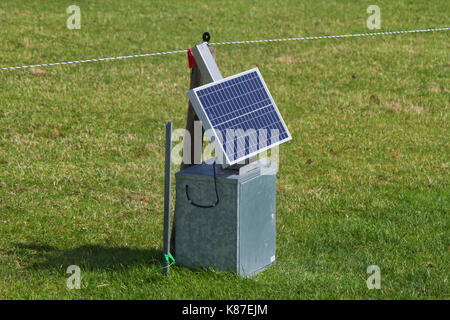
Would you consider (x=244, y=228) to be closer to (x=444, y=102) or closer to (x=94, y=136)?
(x=94, y=136)

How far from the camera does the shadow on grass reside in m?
7.93

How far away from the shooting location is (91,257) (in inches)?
325

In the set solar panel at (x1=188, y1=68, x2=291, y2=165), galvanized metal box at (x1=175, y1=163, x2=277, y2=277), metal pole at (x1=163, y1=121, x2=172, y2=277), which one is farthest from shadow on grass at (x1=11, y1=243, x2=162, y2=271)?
solar panel at (x1=188, y1=68, x2=291, y2=165)

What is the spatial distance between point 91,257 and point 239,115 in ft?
8.11

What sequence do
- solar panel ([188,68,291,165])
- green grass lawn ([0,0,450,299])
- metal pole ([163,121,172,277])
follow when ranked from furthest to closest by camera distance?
green grass lawn ([0,0,450,299]) → metal pole ([163,121,172,277]) → solar panel ([188,68,291,165])

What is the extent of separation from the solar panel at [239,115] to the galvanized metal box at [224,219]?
31 cm

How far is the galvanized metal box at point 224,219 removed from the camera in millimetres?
7227

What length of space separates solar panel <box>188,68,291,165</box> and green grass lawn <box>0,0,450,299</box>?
1.38 meters

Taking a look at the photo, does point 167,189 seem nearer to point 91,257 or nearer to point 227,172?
point 227,172

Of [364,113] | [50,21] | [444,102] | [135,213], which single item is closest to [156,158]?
[135,213]

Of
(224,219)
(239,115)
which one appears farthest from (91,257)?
(239,115)

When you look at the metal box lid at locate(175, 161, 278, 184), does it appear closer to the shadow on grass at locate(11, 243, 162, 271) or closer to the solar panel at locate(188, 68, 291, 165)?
the solar panel at locate(188, 68, 291, 165)

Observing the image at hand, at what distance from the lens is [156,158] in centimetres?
1227

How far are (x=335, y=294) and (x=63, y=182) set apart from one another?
17.1 feet
